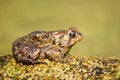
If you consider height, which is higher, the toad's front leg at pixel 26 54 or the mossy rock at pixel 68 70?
the toad's front leg at pixel 26 54

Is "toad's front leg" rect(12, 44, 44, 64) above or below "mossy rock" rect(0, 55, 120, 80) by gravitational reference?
above

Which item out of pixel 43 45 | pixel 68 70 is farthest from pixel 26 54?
pixel 68 70

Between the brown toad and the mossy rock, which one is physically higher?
the brown toad

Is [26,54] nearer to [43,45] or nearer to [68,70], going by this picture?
[43,45]

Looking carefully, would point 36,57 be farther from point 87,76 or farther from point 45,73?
point 87,76

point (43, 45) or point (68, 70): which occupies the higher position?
point (43, 45)
